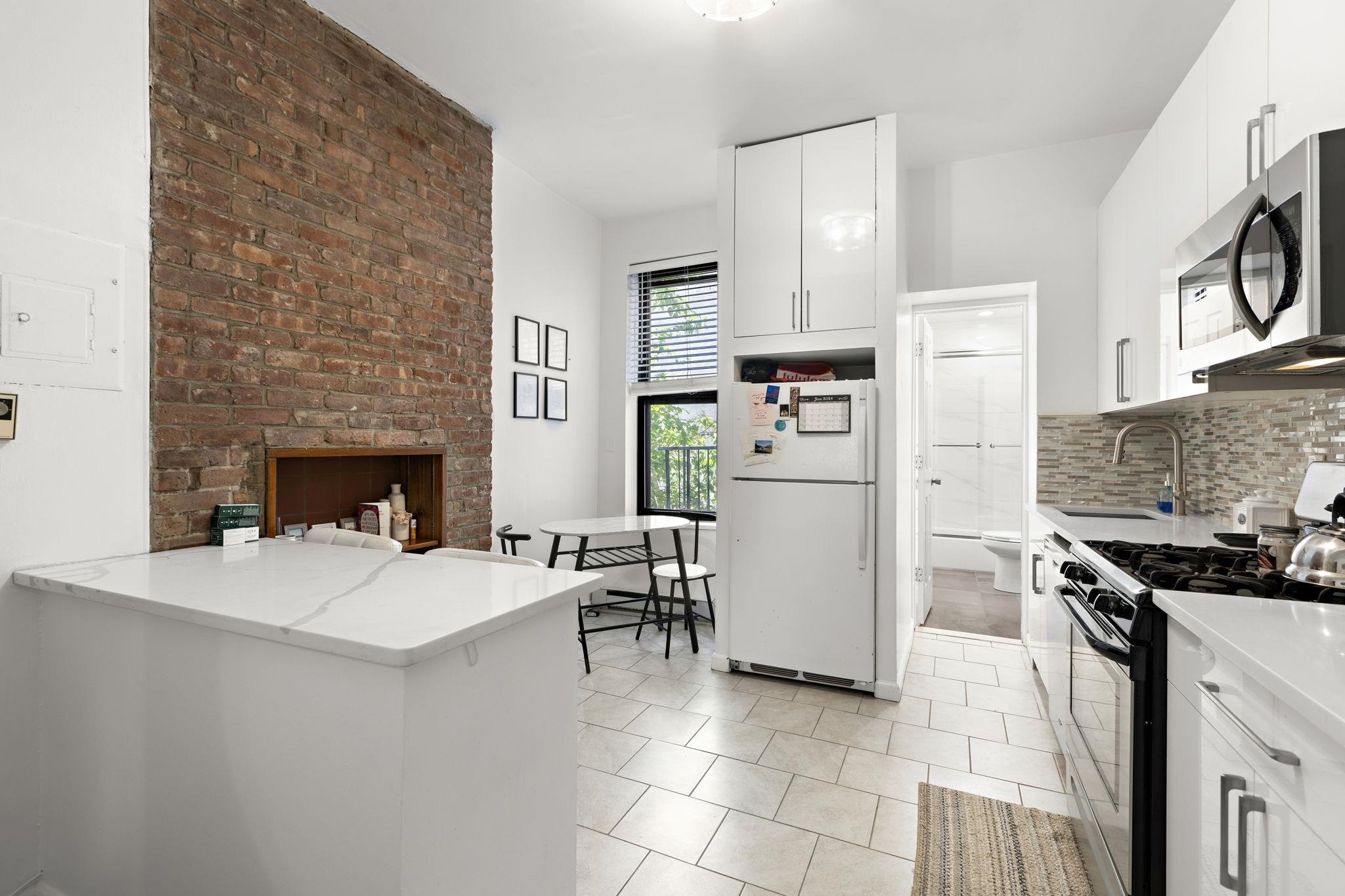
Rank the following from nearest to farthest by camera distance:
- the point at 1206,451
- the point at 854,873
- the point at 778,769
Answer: the point at 854,873 → the point at 778,769 → the point at 1206,451

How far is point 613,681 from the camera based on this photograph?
3094mm

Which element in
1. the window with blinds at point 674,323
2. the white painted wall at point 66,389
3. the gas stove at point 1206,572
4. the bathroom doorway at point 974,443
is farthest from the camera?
the bathroom doorway at point 974,443

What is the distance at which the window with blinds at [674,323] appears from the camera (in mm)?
4246

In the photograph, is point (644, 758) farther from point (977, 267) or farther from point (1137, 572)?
point (977, 267)

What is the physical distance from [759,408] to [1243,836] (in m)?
2.36

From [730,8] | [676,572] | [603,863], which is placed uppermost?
[730,8]

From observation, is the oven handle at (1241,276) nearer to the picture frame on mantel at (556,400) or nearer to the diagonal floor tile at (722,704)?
the diagonal floor tile at (722,704)

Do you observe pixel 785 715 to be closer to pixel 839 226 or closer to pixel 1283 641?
pixel 1283 641

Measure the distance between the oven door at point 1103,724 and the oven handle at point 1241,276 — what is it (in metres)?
0.74

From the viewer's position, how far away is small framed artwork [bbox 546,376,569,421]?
3838mm

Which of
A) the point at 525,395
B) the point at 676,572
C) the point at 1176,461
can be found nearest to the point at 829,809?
the point at 676,572

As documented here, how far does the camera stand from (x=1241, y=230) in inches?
52.1

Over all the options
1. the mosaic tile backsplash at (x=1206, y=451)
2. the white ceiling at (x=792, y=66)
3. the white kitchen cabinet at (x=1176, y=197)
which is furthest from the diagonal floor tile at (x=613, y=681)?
the white ceiling at (x=792, y=66)

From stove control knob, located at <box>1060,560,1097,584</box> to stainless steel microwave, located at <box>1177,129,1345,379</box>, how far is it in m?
0.65
